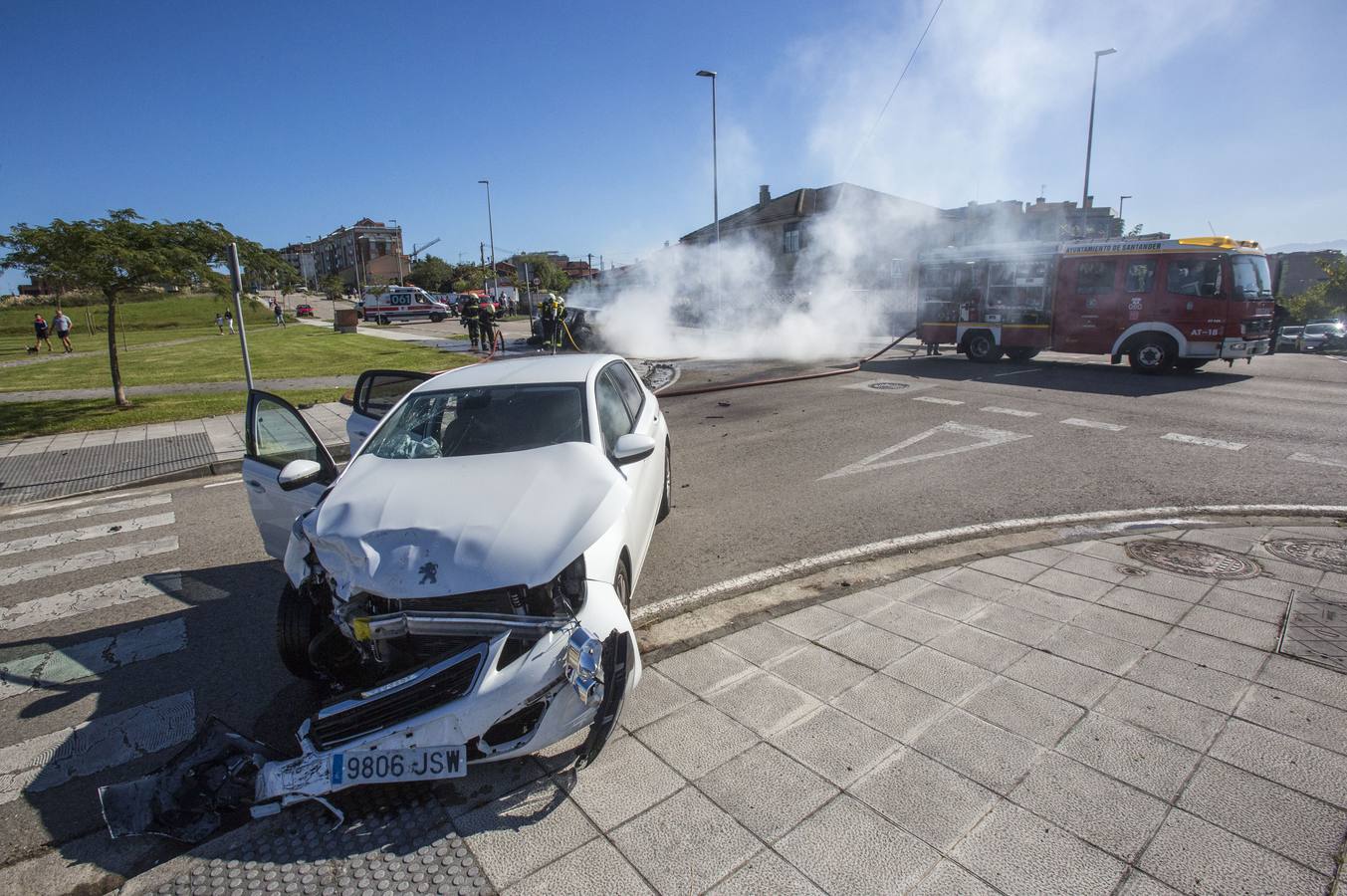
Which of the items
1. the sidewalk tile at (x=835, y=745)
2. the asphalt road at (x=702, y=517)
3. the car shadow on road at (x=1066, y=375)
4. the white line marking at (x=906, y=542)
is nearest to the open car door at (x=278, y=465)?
the asphalt road at (x=702, y=517)

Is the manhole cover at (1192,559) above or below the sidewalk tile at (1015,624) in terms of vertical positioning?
above

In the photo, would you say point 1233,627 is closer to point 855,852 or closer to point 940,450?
point 855,852

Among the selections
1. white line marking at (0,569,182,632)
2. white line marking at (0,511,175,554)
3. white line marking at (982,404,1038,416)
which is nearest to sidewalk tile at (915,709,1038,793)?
white line marking at (0,569,182,632)

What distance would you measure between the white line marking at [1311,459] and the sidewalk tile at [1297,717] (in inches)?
244

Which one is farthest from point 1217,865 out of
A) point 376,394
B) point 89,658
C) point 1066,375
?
point 1066,375

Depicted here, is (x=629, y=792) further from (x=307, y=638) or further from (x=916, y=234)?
(x=916, y=234)

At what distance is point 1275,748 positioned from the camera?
2926mm

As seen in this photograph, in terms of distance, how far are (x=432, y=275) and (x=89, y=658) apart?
266 feet

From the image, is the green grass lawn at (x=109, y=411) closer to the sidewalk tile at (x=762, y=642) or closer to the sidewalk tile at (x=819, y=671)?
the sidewalk tile at (x=762, y=642)

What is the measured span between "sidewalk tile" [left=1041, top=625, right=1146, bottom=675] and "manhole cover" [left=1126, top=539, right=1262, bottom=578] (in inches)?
55.6

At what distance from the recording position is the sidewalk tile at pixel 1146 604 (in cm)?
418

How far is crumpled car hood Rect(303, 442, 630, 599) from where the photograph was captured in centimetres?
288

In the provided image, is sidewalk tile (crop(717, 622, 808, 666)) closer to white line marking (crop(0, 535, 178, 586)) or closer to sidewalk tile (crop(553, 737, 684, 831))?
sidewalk tile (crop(553, 737, 684, 831))

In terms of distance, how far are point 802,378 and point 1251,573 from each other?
35.8ft
